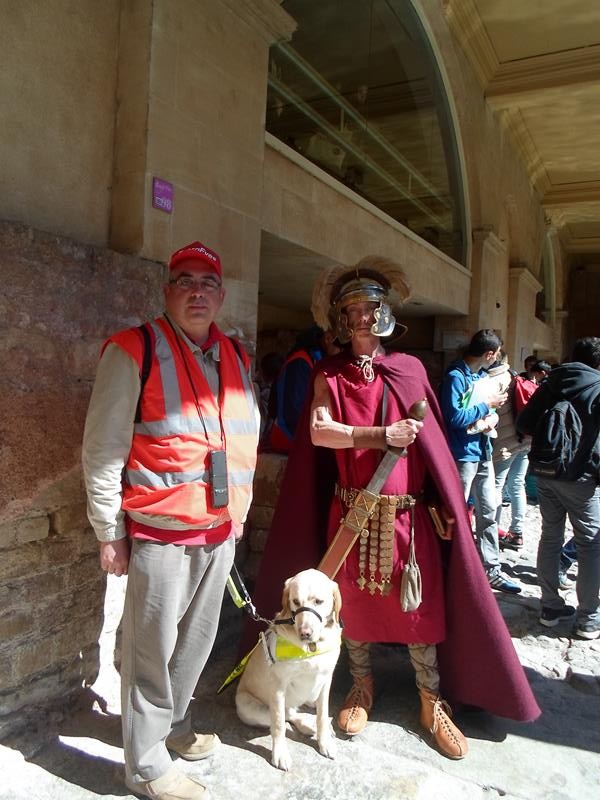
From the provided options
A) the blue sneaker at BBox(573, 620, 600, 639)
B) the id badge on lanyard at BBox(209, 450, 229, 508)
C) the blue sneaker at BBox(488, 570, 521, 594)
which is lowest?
the blue sneaker at BBox(573, 620, 600, 639)

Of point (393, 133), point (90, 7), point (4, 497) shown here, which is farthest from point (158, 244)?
point (393, 133)

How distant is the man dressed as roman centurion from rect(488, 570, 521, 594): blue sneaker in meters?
1.82

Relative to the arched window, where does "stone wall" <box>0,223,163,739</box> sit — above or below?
below

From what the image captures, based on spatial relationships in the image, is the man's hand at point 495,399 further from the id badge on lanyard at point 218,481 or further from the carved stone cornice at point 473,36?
the carved stone cornice at point 473,36

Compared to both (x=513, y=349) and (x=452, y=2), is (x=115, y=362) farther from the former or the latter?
(x=513, y=349)

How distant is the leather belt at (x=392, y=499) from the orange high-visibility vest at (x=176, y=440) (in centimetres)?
51

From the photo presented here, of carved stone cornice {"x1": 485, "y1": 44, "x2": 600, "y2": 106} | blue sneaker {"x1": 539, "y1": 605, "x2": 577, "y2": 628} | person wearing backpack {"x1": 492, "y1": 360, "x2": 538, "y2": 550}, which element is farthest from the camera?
carved stone cornice {"x1": 485, "y1": 44, "x2": 600, "y2": 106}

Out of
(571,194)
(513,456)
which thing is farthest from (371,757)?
(571,194)

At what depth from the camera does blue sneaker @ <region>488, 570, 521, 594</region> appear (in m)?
4.25

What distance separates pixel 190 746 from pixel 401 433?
143cm

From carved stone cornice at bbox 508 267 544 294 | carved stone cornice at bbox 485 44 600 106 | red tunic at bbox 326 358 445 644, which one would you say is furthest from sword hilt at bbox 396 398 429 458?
carved stone cornice at bbox 508 267 544 294

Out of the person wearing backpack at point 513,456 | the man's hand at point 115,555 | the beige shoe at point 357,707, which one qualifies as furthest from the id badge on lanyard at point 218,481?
the person wearing backpack at point 513,456

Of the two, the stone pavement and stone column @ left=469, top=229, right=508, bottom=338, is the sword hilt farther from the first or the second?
stone column @ left=469, top=229, right=508, bottom=338

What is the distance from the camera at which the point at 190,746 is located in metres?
2.32
